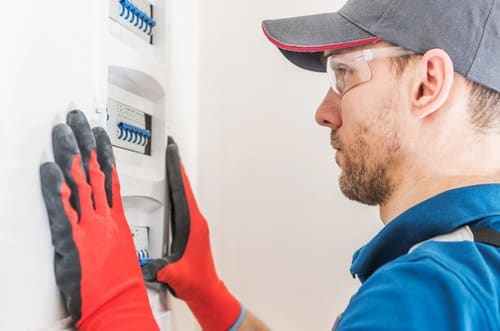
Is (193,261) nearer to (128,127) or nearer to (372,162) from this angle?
(128,127)

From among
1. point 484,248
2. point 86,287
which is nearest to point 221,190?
point 86,287

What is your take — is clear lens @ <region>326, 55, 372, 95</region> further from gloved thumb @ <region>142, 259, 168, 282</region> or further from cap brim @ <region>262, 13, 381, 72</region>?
gloved thumb @ <region>142, 259, 168, 282</region>

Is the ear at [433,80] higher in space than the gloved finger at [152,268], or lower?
higher

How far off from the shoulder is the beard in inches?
9.4

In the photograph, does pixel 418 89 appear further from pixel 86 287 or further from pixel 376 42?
pixel 86 287

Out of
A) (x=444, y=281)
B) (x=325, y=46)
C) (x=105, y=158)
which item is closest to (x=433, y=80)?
(x=325, y=46)

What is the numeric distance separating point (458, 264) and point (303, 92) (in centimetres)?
72

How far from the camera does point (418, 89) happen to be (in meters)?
0.93

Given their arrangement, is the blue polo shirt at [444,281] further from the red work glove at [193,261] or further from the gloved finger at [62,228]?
the red work glove at [193,261]

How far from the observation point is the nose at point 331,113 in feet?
3.51

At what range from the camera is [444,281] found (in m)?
0.70

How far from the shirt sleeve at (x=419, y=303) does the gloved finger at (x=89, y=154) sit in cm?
43

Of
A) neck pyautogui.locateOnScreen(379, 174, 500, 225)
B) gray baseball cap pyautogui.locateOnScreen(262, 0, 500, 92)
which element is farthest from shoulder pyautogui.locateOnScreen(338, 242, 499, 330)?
gray baseball cap pyautogui.locateOnScreen(262, 0, 500, 92)

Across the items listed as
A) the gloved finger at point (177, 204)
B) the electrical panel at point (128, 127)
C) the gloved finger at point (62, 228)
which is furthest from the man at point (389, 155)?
the gloved finger at point (177, 204)
